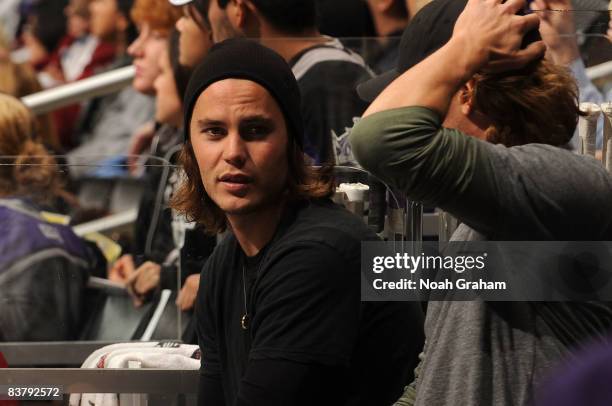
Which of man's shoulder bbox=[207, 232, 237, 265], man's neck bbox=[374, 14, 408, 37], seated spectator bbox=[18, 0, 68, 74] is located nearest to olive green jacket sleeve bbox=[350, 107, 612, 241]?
man's shoulder bbox=[207, 232, 237, 265]

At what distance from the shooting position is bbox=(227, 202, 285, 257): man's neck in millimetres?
1771

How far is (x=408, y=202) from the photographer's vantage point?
85.5 inches

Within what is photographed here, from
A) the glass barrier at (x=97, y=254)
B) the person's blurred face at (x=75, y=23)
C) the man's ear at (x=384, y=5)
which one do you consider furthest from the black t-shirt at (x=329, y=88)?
the person's blurred face at (x=75, y=23)

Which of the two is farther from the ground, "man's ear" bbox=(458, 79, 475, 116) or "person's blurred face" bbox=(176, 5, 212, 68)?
"person's blurred face" bbox=(176, 5, 212, 68)

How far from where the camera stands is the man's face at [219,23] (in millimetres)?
2918

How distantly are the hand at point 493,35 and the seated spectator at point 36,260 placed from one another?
1245 millimetres

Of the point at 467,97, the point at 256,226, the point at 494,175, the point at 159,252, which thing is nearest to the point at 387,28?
the point at 159,252

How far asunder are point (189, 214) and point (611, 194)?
0.80m

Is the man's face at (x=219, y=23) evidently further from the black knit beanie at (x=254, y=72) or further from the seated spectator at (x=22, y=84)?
the seated spectator at (x=22, y=84)

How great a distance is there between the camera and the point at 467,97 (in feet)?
5.12

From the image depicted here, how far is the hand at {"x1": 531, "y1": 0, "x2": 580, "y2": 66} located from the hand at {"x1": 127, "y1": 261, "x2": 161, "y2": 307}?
0.99m

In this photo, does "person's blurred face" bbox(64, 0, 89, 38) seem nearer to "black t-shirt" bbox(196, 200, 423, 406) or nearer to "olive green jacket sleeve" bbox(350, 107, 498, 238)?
"black t-shirt" bbox(196, 200, 423, 406)

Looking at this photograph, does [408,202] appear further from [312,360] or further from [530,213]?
[530,213]

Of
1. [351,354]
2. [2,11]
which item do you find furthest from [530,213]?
[2,11]
